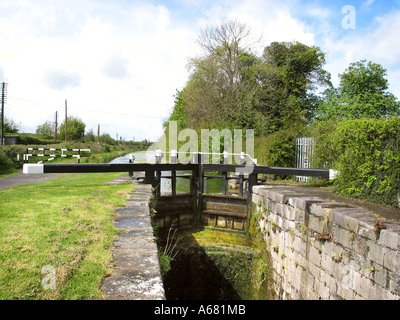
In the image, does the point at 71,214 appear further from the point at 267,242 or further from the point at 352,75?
the point at 352,75

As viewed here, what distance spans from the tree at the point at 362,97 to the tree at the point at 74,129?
95.9 feet

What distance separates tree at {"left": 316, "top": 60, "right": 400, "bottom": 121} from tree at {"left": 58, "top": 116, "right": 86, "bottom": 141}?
29.2 metres

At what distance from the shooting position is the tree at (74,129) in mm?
37469

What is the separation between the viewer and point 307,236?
466 centimetres

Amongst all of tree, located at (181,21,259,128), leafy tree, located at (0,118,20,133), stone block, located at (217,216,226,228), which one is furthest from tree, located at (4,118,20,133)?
stone block, located at (217,216,226,228)

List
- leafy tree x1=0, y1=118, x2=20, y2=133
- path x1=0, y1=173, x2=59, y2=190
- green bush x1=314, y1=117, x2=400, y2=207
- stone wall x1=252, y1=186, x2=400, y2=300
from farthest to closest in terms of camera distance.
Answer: leafy tree x1=0, y1=118, x2=20, y2=133
path x1=0, y1=173, x2=59, y2=190
green bush x1=314, y1=117, x2=400, y2=207
stone wall x1=252, y1=186, x2=400, y2=300

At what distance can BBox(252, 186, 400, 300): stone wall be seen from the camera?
120 inches

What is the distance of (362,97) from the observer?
60.9ft

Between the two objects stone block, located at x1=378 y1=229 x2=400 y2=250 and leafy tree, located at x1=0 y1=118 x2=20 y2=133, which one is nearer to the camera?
stone block, located at x1=378 y1=229 x2=400 y2=250

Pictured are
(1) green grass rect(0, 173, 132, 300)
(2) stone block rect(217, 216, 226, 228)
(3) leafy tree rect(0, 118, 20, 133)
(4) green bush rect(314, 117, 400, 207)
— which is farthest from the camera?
(3) leafy tree rect(0, 118, 20, 133)

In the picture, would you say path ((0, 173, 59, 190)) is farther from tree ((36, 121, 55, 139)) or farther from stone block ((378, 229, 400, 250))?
tree ((36, 121, 55, 139))

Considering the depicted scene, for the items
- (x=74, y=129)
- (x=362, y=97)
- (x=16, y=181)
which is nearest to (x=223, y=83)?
(x=362, y=97)
